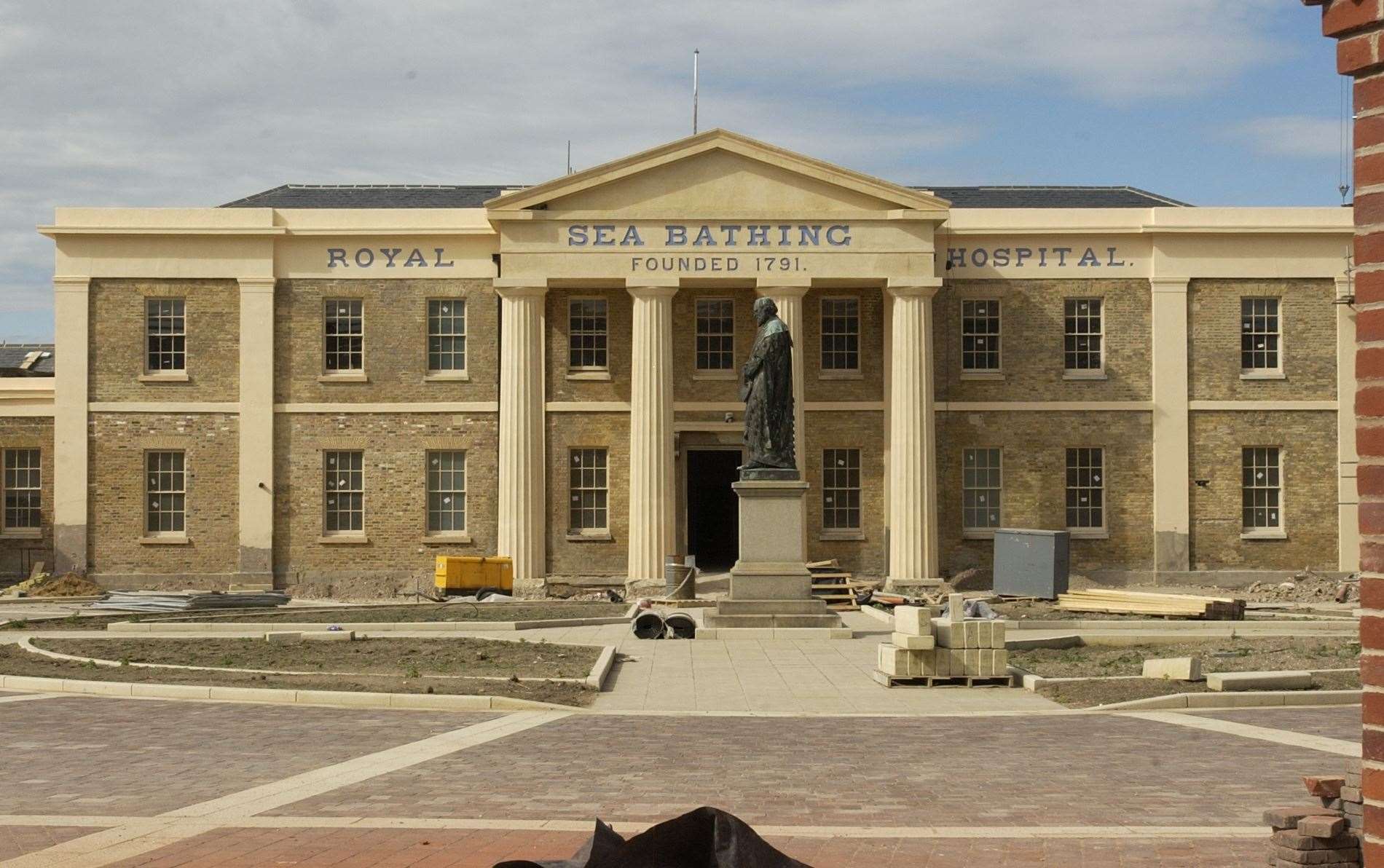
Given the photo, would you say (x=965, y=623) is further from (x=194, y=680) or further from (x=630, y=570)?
(x=630, y=570)

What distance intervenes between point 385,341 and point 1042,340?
1577 cm

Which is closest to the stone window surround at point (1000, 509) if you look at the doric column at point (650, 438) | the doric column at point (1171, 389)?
the doric column at point (1171, 389)

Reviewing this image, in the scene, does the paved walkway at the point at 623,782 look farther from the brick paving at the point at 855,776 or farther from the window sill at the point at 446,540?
the window sill at the point at 446,540

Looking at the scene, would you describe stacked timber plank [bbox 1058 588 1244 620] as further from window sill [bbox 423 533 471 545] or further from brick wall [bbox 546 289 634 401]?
window sill [bbox 423 533 471 545]

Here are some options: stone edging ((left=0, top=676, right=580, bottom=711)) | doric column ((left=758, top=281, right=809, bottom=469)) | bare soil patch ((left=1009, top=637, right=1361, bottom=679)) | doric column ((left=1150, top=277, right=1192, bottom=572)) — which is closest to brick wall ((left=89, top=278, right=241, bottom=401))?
doric column ((left=758, top=281, right=809, bottom=469))

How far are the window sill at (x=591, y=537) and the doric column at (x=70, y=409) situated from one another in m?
11.4

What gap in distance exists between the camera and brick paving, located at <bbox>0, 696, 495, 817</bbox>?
392 inches

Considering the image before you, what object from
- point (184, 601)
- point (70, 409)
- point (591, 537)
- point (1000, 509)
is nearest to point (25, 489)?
point (70, 409)

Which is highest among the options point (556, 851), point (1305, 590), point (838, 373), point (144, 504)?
point (838, 373)

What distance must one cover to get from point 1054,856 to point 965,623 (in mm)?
9791

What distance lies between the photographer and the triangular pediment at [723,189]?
118 ft

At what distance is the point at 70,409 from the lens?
121ft

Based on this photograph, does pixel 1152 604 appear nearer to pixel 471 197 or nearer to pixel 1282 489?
pixel 1282 489

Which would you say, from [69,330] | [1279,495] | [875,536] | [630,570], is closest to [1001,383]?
[875,536]
